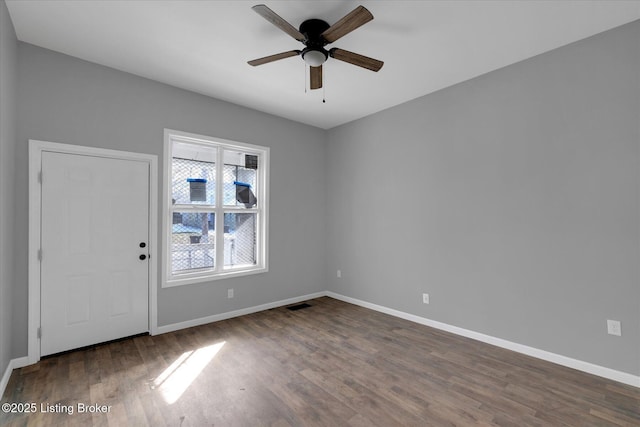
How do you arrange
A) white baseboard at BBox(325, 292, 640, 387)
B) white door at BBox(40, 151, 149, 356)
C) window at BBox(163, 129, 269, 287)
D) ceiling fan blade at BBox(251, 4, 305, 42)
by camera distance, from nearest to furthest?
1. ceiling fan blade at BBox(251, 4, 305, 42)
2. white baseboard at BBox(325, 292, 640, 387)
3. white door at BBox(40, 151, 149, 356)
4. window at BBox(163, 129, 269, 287)

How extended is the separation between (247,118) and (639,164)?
4285mm

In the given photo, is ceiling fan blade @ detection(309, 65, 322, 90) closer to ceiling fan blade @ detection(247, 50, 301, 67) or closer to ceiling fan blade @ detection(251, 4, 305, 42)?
ceiling fan blade @ detection(247, 50, 301, 67)

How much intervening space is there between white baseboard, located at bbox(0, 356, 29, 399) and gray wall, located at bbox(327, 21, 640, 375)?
3949 millimetres

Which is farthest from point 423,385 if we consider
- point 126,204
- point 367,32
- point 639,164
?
point 126,204

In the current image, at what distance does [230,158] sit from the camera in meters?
4.16

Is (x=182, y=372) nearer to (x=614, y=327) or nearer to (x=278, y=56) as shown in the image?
(x=278, y=56)

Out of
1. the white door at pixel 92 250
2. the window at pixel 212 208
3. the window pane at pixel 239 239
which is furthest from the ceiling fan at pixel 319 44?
the window pane at pixel 239 239

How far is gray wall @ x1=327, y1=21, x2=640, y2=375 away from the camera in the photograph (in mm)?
2428

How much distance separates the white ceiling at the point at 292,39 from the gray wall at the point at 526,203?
35 cm

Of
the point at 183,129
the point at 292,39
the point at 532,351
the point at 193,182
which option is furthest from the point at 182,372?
the point at 532,351

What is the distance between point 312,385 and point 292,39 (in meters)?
3.07

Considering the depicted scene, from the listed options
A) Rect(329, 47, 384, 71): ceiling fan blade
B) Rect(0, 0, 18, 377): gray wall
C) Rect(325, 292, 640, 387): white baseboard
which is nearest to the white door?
Rect(0, 0, 18, 377): gray wall

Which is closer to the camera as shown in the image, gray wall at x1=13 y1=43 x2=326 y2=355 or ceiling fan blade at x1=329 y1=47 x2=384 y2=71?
ceiling fan blade at x1=329 y1=47 x2=384 y2=71

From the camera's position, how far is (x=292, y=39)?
8.69 ft
